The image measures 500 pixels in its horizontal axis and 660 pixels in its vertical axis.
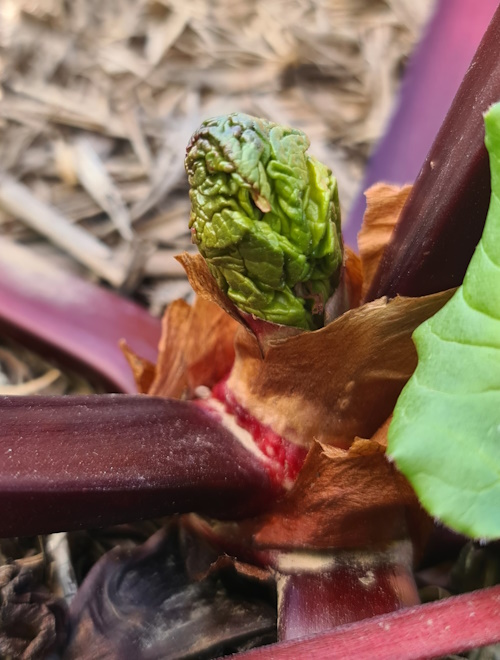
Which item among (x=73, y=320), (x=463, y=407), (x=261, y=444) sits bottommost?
(x=73, y=320)

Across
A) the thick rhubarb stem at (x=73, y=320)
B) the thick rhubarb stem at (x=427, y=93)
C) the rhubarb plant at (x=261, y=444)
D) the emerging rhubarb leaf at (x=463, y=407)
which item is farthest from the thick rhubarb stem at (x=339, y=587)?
the thick rhubarb stem at (x=427, y=93)

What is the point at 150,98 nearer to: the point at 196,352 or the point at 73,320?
the point at 73,320

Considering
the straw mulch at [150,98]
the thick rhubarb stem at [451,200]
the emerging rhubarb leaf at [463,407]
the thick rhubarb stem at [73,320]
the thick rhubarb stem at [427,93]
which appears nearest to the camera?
the emerging rhubarb leaf at [463,407]

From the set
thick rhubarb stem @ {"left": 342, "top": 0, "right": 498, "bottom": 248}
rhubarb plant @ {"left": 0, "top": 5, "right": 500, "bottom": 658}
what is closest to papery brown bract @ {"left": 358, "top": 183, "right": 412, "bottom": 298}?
rhubarb plant @ {"left": 0, "top": 5, "right": 500, "bottom": 658}

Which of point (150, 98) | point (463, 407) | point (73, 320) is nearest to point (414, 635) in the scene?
point (463, 407)

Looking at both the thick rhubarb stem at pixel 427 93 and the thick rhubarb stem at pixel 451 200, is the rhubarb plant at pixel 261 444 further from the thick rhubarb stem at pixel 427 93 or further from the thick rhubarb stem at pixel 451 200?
the thick rhubarb stem at pixel 427 93

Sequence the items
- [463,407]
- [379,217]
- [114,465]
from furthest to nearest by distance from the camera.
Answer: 1. [379,217]
2. [114,465]
3. [463,407]
